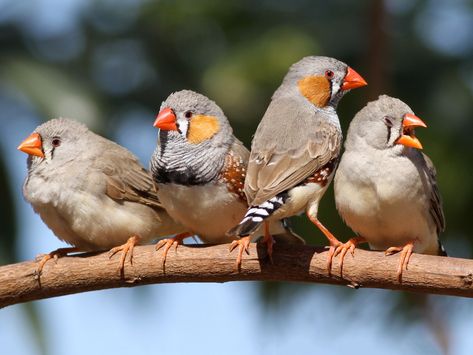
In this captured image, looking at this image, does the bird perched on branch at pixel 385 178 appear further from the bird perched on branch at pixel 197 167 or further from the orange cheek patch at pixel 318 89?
the bird perched on branch at pixel 197 167

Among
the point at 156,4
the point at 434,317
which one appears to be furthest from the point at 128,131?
the point at 434,317

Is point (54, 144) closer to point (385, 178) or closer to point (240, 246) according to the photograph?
point (240, 246)

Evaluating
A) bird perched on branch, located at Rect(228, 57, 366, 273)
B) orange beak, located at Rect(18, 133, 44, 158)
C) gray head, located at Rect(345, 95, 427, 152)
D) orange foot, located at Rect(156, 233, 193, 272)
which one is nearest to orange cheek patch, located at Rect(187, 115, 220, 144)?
bird perched on branch, located at Rect(228, 57, 366, 273)

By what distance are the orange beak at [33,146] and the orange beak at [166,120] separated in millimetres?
819

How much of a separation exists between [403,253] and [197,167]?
3.54 ft

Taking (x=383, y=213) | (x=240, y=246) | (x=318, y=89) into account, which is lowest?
(x=240, y=246)

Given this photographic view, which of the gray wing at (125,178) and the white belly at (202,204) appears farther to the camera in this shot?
the gray wing at (125,178)

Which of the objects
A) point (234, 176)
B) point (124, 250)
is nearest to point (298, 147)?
point (234, 176)

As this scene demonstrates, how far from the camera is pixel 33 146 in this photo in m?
6.00

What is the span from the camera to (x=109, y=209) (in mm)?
6027

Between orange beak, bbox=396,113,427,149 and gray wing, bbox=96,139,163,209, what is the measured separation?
4.63 ft

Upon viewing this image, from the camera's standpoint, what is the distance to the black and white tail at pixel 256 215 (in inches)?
192

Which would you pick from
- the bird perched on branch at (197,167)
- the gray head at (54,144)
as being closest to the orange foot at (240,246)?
the bird perched on branch at (197,167)

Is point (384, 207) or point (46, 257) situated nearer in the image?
point (384, 207)
